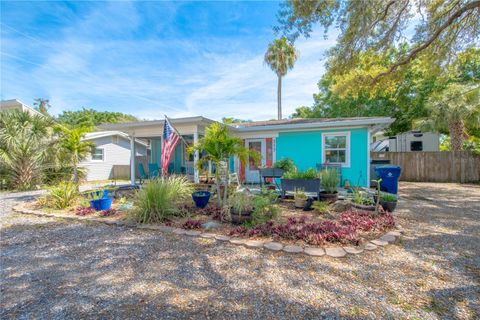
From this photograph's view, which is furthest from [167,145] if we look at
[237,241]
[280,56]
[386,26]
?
[280,56]

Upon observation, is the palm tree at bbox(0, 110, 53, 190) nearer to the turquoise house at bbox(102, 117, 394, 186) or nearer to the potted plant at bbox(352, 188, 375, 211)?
the turquoise house at bbox(102, 117, 394, 186)

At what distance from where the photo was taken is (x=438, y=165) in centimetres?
1145

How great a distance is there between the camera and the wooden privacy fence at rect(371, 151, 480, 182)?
35.8 feet

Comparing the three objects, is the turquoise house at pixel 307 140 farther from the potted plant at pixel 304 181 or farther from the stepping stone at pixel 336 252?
the stepping stone at pixel 336 252

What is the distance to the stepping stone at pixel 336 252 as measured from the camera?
118 inches

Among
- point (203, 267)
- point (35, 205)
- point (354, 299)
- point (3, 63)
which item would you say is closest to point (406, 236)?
point (354, 299)

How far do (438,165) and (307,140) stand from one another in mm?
7807

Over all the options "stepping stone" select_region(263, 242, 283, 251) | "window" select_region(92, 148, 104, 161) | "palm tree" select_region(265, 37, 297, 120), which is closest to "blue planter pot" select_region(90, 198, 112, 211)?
"stepping stone" select_region(263, 242, 283, 251)

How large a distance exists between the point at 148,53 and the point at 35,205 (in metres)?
7.45

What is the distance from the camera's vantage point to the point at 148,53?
404 inches

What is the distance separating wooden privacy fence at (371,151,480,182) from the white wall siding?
16.2 meters

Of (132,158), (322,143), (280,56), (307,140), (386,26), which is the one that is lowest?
(132,158)

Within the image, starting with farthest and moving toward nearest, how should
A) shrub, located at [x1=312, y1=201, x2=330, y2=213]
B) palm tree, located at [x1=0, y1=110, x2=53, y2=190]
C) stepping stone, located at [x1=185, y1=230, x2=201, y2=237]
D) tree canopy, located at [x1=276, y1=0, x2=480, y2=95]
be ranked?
palm tree, located at [x1=0, y1=110, x2=53, y2=190]
tree canopy, located at [x1=276, y1=0, x2=480, y2=95]
shrub, located at [x1=312, y1=201, x2=330, y2=213]
stepping stone, located at [x1=185, y1=230, x2=201, y2=237]

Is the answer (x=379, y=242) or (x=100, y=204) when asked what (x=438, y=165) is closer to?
(x=379, y=242)
